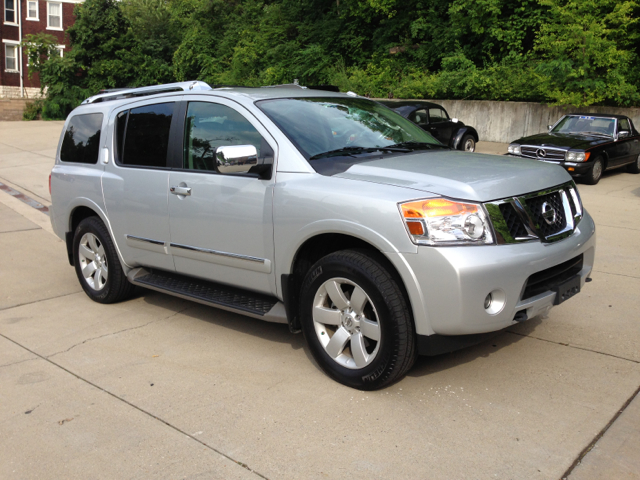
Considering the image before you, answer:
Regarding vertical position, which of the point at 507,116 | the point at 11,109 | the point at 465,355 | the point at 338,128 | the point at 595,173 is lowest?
the point at 465,355

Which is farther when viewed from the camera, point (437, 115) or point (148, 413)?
point (437, 115)

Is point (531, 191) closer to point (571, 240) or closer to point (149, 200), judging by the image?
point (571, 240)

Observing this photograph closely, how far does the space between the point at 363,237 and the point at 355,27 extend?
26195 mm

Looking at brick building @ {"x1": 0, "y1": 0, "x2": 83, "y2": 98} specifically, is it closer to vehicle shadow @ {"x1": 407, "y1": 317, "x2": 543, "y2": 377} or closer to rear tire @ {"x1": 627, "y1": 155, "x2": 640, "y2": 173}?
rear tire @ {"x1": 627, "y1": 155, "x2": 640, "y2": 173}

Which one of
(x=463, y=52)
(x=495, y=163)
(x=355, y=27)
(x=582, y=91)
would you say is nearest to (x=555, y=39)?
(x=582, y=91)

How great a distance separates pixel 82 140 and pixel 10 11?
47.0 metres

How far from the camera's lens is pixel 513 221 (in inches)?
148

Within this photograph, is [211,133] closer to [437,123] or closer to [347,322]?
[347,322]

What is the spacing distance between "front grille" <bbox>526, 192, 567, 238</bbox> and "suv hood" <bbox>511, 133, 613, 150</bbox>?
9.45 m

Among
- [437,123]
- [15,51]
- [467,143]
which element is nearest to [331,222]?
[437,123]

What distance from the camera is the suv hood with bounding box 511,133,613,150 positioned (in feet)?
42.6

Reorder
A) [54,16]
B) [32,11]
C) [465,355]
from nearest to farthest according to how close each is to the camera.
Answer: [465,355] → [32,11] → [54,16]

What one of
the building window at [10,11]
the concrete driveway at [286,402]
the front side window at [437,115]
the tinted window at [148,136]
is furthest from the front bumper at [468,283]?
the building window at [10,11]

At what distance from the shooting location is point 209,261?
15.5 ft
